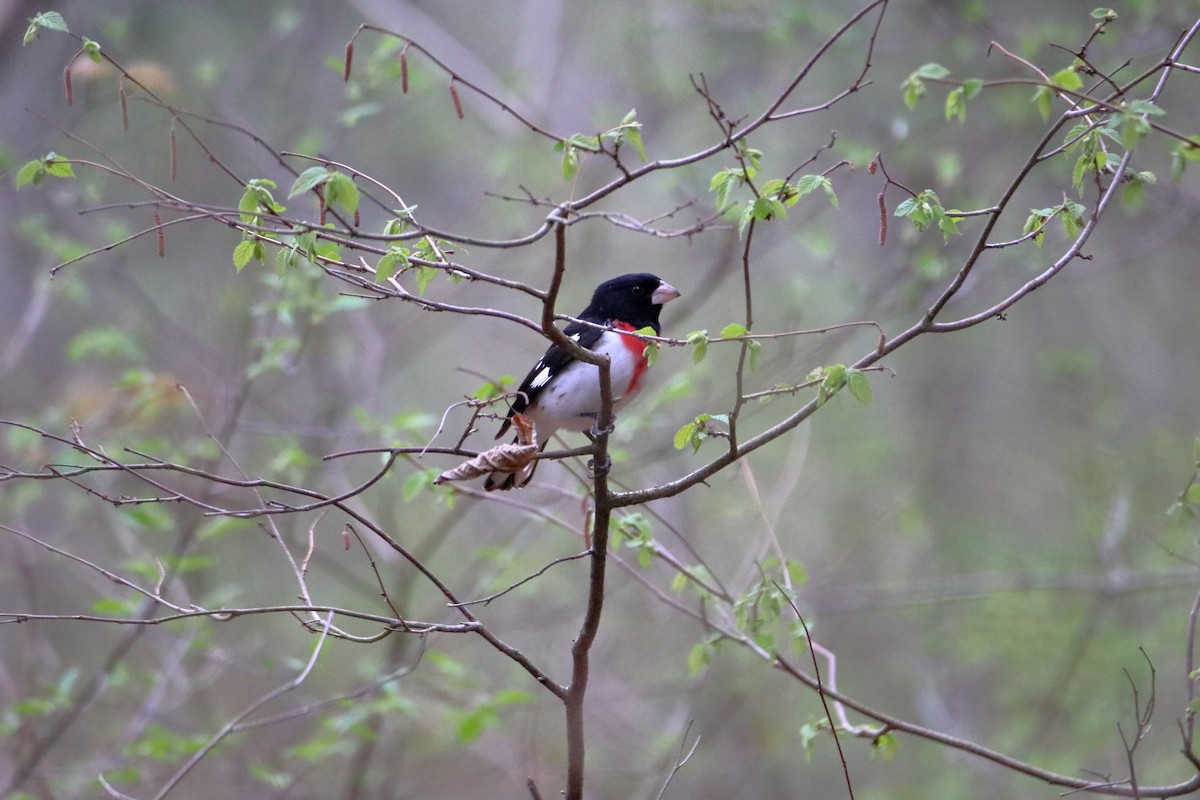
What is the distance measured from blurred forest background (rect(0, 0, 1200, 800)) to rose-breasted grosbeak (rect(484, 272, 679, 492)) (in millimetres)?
230

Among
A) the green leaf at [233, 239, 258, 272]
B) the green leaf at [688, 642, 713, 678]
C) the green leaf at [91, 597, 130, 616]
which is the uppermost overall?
the green leaf at [233, 239, 258, 272]

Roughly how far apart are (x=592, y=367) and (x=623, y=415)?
4.65 feet

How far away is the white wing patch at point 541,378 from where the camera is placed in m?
4.03

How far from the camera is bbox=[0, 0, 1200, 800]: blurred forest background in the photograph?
5027 mm

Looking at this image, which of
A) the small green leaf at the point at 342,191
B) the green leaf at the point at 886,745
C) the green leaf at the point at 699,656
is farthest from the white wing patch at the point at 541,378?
the small green leaf at the point at 342,191

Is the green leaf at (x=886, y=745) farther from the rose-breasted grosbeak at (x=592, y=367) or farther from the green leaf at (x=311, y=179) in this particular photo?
the green leaf at (x=311, y=179)

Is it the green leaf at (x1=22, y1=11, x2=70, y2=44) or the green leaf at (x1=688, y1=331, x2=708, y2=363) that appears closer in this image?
the green leaf at (x1=688, y1=331, x2=708, y2=363)

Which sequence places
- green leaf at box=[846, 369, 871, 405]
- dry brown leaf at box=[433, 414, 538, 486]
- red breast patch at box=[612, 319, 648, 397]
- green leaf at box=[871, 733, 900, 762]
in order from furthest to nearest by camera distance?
red breast patch at box=[612, 319, 648, 397]
green leaf at box=[871, 733, 900, 762]
dry brown leaf at box=[433, 414, 538, 486]
green leaf at box=[846, 369, 871, 405]

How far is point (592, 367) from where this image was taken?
155 inches

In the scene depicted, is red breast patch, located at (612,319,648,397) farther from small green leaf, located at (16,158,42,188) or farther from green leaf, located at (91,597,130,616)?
small green leaf, located at (16,158,42,188)

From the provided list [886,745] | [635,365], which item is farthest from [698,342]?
[635,365]

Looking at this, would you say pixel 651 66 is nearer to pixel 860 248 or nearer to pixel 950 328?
pixel 860 248

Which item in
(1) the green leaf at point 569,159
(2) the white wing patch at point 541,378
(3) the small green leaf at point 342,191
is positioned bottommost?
(3) the small green leaf at point 342,191

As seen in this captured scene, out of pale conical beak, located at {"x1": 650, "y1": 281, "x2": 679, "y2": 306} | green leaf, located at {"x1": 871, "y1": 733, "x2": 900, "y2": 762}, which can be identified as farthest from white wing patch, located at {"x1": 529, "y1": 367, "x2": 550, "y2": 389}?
green leaf, located at {"x1": 871, "y1": 733, "x2": 900, "y2": 762}
